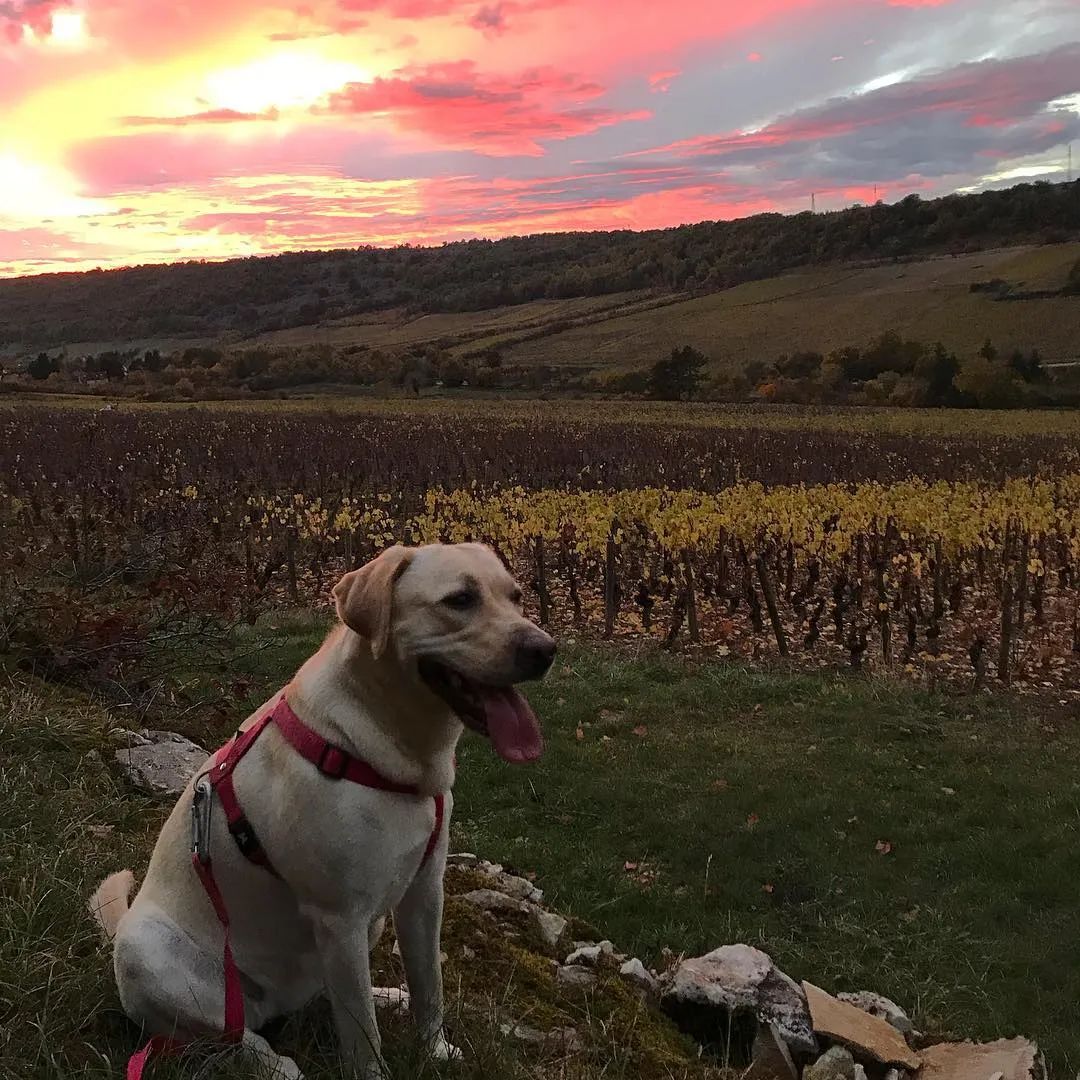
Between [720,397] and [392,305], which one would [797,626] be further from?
[392,305]

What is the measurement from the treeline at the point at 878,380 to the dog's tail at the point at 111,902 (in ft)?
190

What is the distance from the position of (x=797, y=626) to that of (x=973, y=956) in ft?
22.3

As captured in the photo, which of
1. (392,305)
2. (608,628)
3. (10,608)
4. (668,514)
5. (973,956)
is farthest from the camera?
(392,305)

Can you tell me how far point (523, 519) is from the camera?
17.7 metres

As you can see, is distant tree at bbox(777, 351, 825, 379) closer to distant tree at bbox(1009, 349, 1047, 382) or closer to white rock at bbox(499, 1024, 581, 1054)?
distant tree at bbox(1009, 349, 1047, 382)

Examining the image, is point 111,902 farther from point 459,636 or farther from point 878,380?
point 878,380

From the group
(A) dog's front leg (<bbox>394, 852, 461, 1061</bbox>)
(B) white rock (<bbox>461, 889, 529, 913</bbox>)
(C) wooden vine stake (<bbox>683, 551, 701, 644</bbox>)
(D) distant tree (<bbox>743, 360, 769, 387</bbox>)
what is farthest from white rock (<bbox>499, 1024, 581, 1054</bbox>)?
(D) distant tree (<bbox>743, 360, 769, 387</bbox>)

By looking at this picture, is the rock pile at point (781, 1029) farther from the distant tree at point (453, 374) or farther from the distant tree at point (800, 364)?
the distant tree at point (453, 374)

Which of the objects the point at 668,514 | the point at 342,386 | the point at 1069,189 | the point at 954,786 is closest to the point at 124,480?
the point at 668,514

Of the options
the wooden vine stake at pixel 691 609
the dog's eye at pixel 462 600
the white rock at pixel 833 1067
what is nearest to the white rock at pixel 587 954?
the white rock at pixel 833 1067

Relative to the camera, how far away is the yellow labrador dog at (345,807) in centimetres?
288

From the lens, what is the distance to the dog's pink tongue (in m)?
2.84

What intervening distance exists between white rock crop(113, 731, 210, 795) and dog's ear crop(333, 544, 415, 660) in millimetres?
3113

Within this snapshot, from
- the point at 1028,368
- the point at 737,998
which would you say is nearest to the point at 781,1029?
the point at 737,998
